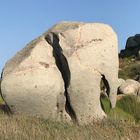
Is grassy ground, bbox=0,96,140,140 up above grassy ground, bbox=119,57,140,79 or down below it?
above

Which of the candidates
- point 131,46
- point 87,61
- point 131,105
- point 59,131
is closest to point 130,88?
point 131,105

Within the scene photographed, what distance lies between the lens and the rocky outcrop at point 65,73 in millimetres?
16641

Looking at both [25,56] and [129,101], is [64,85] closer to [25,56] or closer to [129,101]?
[25,56]

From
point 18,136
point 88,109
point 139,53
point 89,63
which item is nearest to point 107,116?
point 88,109

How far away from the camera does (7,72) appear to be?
56.1 ft

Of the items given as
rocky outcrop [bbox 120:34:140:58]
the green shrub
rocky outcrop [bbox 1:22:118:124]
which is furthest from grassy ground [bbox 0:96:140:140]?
rocky outcrop [bbox 120:34:140:58]

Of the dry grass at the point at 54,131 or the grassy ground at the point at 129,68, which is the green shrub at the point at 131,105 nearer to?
the dry grass at the point at 54,131

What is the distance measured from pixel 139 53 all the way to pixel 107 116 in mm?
35075

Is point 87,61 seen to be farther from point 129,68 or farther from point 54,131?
point 129,68

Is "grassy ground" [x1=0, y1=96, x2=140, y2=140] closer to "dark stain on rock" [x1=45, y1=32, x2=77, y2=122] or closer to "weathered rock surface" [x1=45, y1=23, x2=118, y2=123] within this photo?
"weathered rock surface" [x1=45, y1=23, x2=118, y2=123]

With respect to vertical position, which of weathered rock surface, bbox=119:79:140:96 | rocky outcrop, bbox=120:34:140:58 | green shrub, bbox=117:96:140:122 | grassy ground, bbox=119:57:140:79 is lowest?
rocky outcrop, bbox=120:34:140:58

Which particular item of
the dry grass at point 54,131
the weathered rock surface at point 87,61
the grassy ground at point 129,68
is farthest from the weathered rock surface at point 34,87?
the grassy ground at point 129,68

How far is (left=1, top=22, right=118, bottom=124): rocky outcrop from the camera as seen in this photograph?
54.6ft

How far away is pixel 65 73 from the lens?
17125 millimetres
